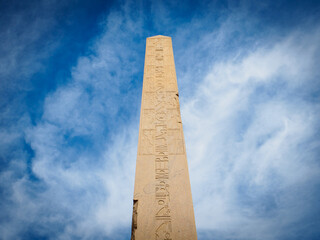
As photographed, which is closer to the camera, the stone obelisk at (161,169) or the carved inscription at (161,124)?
the stone obelisk at (161,169)

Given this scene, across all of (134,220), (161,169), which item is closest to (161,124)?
(161,169)

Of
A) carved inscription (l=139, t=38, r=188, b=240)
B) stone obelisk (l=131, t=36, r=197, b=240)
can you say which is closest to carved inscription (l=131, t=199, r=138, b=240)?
stone obelisk (l=131, t=36, r=197, b=240)

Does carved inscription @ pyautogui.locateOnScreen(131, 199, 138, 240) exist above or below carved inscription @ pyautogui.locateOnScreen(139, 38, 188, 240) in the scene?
below

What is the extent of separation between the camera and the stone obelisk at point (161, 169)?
3049 mm

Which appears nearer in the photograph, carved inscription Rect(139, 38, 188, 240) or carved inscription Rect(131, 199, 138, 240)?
carved inscription Rect(131, 199, 138, 240)

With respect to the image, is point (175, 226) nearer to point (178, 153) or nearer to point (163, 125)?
point (178, 153)

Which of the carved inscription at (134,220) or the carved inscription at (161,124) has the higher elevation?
the carved inscription at (161,124)

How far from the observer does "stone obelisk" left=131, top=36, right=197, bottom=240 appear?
3049 millimetres

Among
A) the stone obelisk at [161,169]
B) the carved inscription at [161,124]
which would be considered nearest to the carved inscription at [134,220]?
the stone obelisk at [161,169]

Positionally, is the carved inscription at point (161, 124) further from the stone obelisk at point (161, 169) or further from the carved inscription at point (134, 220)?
the carved inscription at point (134, 220)

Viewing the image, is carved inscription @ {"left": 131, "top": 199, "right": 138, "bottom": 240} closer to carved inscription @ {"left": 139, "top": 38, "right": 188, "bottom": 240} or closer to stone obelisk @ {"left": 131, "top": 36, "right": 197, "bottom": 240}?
stone obelisk @ {"left": 131, "top": 36, "right": 197, "bottom": 240}

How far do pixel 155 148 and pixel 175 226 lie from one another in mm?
1276

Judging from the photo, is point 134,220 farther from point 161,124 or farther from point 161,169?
point 161,124

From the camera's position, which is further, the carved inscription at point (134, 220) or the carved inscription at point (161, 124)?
the carved inscription at point (161, 124)
